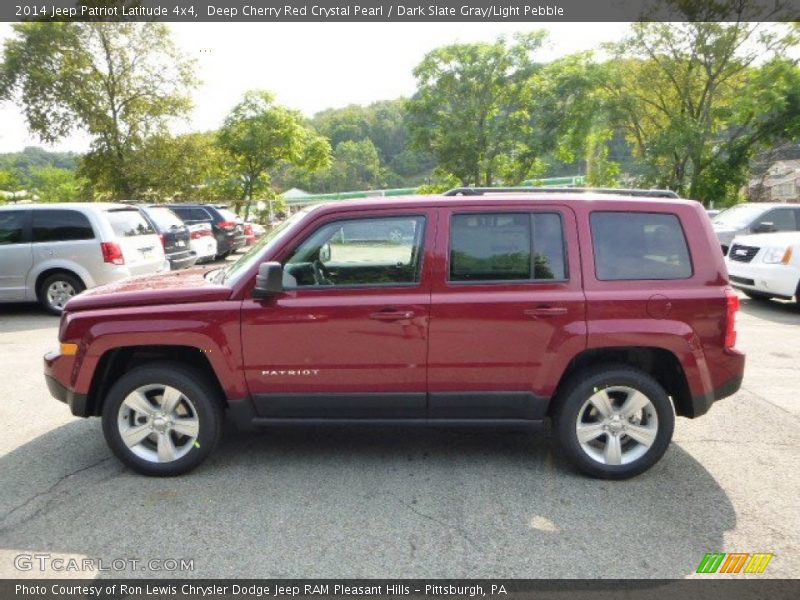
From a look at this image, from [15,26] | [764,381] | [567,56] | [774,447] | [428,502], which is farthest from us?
[567,56]

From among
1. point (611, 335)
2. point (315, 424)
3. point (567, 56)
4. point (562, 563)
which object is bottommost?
point (562, 563)

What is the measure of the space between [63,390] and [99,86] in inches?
1008

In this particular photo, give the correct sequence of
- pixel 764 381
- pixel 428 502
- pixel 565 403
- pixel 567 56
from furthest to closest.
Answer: pixel 567 56 → pixel 764 381 → pixel 565 403 → pixel 428 502

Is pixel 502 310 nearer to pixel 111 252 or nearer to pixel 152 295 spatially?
pixel 152 295

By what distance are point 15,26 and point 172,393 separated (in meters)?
27.4

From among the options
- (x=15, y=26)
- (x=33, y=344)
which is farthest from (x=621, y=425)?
(x=15, y=26)

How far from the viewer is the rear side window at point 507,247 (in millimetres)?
3492

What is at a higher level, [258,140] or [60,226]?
[258,140]

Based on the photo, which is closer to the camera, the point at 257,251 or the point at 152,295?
the point at 152,295

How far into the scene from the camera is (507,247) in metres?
3.53

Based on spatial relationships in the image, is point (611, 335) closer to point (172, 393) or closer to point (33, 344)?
point (172, 393)

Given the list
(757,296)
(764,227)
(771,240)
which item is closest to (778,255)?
(771,240)

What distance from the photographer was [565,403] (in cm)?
352

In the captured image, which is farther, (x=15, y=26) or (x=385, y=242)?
(x=15, y=26)
